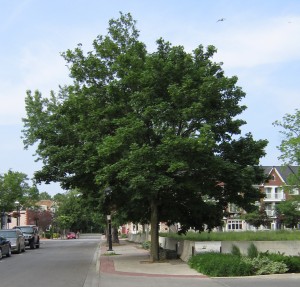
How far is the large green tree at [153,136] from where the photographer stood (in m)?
18.6

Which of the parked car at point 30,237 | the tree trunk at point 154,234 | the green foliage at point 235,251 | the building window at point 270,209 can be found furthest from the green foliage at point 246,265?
the building window at point 270,209

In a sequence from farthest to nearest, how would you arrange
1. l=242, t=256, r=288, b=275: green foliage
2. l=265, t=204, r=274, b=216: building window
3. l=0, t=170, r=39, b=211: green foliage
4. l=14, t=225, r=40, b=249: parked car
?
l=265, t=204, r=274, b=216: building window < l=0, t=170, r=39, b=211: green foliage < l=14, t=225, r=40, b=249: parked car < l=242, t=256, r=288, b=275: green foliage

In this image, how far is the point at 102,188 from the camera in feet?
76.4

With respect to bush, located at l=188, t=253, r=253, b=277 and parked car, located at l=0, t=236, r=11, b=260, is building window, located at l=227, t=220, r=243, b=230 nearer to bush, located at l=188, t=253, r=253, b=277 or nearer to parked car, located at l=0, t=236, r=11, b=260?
parked car, located at l=0, t=236, r=11, b=260

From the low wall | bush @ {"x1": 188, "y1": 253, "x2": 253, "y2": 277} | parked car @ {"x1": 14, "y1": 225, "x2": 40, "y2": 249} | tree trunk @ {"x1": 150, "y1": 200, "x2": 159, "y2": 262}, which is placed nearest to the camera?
bush @ {"x1": 188, "y1": 253, "x2": 253, "y2": 277}

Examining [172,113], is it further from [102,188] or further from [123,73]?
[102,188]

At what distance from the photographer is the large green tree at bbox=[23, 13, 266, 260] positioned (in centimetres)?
1858

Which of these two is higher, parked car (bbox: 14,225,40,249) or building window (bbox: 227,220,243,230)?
parked car (bbox: 14,225,40,249)

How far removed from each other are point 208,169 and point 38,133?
854cm

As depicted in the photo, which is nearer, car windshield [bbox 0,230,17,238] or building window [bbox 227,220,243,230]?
car windshield [bbox 0,230,17,238]

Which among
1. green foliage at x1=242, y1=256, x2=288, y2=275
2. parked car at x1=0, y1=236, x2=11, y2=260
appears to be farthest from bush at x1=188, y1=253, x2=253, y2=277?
parked car at x1=0, y1=236, x2=11, y2=260

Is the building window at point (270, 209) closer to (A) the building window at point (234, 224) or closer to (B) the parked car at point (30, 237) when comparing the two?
(A) the building window at point (234, 224)

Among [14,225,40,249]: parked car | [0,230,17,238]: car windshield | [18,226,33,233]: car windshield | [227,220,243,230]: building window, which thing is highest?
[0,230,17,238]: car windshield

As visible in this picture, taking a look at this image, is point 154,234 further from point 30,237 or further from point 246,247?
point 30,237
